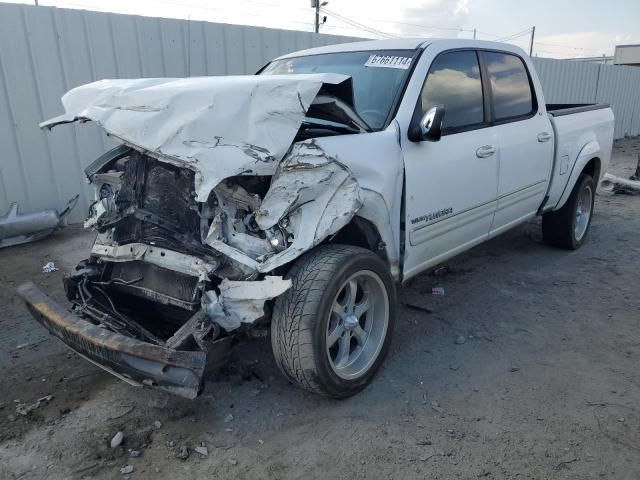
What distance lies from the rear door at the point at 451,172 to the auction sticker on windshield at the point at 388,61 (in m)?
0.19

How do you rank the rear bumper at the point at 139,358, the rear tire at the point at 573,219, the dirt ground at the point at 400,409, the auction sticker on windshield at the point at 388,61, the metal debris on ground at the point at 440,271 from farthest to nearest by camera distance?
the rear tire at the point at 573,219 → the metal debris on ground at the point at 440,271 → the auction sticker on windshield at the point at 388,61 → the dirt ground at the point at 400,409 → the rear bumper at the point at 139,358

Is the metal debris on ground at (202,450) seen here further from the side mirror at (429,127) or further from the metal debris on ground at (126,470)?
the side mirror at (429,127)

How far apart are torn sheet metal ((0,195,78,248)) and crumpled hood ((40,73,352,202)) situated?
3236mm

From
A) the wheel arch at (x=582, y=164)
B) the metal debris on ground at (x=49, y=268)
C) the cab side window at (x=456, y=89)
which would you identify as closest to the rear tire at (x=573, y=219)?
the wheel arch at (x=582, y=164)

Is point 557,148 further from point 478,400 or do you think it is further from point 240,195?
point 240,195

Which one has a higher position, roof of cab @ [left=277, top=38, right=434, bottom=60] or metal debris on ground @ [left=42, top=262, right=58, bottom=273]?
roof of cab @ [left=277, top=38, right=434, bottom=60]

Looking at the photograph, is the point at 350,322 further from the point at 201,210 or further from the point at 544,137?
the point at 544,137

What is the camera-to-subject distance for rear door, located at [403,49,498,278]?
3.38 m

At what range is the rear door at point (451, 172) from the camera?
338 cm

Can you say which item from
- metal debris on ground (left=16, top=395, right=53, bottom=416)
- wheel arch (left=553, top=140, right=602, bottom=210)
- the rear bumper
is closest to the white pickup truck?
the rear bumper

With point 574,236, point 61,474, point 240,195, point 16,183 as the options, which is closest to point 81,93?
point 240,195

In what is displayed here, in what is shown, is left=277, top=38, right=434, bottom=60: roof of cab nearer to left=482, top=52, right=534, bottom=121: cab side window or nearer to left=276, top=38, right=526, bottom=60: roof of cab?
left=276, top=38, right=526, bottom=60: roof of cab

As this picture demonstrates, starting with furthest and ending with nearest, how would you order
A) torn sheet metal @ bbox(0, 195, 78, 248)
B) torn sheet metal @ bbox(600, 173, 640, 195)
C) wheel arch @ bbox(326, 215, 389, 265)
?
torn sheet metal @ bbox(600, 173, 640, 195), torn sheet metal @ bbox(0, 195, 78, 248), wheel arch @ bbox(326, 215, 389, 265)

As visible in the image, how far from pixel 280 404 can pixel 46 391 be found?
1.45 meters
